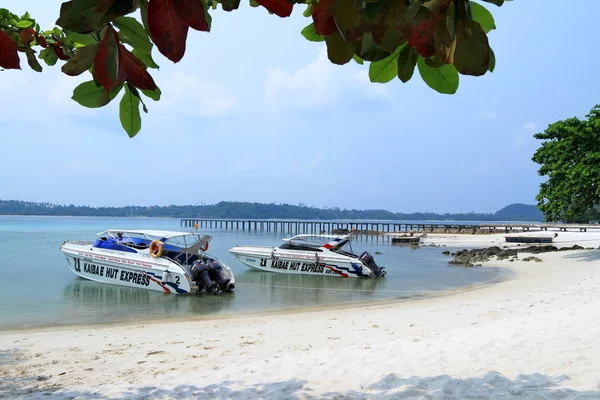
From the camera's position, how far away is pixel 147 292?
15.5 metres

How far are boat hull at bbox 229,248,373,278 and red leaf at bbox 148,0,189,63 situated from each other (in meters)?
18.4

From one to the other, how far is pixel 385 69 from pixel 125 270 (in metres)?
16.6

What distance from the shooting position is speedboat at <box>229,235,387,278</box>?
19.1 meters

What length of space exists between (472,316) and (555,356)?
15.9ft

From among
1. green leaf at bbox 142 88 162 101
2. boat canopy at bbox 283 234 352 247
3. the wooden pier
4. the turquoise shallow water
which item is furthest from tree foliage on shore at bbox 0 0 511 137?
the wooden pier

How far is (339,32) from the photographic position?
41.3 inches

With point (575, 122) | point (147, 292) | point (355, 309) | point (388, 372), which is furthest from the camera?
point (575, 122)

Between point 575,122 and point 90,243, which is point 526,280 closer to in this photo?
point 575,122

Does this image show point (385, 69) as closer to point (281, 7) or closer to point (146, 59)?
point (281, 7)

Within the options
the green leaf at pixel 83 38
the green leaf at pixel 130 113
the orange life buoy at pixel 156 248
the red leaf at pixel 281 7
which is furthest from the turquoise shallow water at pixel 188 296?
the red leaf at pixel 281 7

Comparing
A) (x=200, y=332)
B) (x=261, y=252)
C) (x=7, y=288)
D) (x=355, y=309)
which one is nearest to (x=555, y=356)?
(x=200, y=332)

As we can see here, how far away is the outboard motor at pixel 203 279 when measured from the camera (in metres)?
14.9

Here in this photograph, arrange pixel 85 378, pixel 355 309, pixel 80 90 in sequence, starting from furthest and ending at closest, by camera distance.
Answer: pixel 355 309 → pixel 85 378 → pixel 80 90

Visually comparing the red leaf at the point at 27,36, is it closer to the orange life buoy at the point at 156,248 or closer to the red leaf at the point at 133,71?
the red leaf at the point at 133,71
